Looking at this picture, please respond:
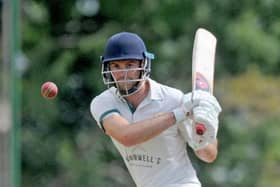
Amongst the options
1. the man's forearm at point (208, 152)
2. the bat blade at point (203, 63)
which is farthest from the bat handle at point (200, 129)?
the man's forearm at point (208, 152)

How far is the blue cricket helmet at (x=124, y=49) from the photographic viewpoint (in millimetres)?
5535

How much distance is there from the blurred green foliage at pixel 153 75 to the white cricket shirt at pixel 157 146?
9006 mm

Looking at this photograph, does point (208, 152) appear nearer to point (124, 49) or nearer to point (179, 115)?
point (179, 115)

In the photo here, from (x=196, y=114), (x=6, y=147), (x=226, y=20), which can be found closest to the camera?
(x=196, y=114)

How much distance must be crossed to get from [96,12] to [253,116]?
243cm

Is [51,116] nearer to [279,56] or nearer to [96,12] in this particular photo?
[96,12]

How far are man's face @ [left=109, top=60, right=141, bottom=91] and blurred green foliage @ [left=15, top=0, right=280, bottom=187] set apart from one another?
9.14 meters

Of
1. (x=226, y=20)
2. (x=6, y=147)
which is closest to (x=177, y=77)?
(x=226, y=20)

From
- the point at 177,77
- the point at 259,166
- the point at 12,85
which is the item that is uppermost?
the point at 12,85

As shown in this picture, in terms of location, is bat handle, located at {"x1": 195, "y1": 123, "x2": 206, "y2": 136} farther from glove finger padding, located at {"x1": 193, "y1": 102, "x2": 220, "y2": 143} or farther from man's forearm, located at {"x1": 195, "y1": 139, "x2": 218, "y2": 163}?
man's forearm, located at {"x1": 195, "y1": 139, "x2": 218, "y2": 163}

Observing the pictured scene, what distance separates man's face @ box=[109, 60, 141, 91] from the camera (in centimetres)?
552

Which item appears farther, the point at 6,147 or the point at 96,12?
the point at 96,12

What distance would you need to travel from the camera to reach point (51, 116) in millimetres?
15578

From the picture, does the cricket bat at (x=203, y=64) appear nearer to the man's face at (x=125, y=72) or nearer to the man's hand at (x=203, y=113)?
the man's hand at (x=203, y=113)
